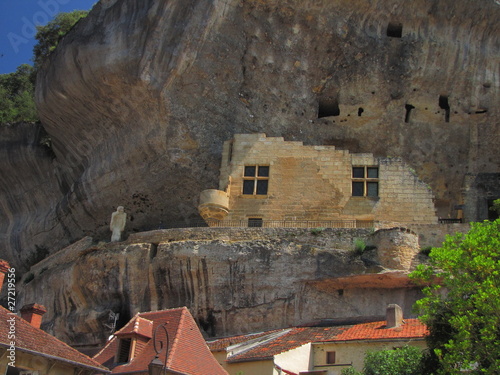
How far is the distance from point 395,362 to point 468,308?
3.36 metres

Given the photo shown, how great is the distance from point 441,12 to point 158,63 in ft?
46.9

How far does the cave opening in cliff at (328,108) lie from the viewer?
3991 cm

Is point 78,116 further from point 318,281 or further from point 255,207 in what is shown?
point 318,281

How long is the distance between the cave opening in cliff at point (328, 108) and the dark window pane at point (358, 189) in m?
7.51

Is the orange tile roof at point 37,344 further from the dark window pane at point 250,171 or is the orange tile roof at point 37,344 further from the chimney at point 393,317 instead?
the dark window pane at point 250,171

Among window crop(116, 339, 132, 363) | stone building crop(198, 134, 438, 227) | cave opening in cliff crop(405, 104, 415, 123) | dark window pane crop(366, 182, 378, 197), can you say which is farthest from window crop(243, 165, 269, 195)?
window crop(116, 339, 132, 363)

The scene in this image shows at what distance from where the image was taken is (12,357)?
1589 centimetres

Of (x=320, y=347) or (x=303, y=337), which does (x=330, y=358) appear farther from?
(x=303, y=337)

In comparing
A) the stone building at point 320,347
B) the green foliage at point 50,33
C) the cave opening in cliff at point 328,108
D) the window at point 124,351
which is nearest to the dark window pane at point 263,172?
the cave opening in cliff at point 328,108

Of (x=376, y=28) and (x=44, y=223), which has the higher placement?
(x=376, y=28)

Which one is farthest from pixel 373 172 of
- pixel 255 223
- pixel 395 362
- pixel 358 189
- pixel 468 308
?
pixel 468 308

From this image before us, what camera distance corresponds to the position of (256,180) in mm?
33781

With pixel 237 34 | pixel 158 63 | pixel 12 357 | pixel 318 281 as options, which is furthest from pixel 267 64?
pixel 12 357

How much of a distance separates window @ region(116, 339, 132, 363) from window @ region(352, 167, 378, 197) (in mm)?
14701
